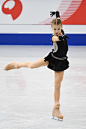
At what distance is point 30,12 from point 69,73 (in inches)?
211

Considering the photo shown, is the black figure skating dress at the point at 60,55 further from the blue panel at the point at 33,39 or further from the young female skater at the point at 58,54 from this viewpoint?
the blue panel at the point at 33,39

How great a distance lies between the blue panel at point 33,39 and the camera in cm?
887

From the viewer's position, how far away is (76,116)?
7.07 feet

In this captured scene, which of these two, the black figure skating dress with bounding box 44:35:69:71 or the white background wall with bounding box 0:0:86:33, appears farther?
the white background wall with bounding box 0:0:86:33

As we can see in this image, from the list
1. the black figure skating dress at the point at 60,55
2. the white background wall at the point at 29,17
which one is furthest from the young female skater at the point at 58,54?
the white background wall at the point at 29,17

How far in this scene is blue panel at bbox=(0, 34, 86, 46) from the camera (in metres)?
8.87

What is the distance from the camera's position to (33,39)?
29.3 ft

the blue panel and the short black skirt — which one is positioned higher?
the short black skirt

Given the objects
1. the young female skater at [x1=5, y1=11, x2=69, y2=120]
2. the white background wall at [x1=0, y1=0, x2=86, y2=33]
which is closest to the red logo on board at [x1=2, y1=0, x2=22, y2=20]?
the white background wall at [x1=0, y1=0, x2=86, y2=33]

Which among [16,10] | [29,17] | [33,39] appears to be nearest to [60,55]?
[33,39]

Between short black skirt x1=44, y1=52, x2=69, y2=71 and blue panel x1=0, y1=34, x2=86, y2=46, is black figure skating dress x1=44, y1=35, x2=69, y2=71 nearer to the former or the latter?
short black skirt x1=44, y1=52, x2=69, y2=71

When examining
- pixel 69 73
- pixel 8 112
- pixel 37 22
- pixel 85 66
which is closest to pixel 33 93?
pixel 8 112

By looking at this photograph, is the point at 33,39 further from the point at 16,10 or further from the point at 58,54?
the point at 58,54

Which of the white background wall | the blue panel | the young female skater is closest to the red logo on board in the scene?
the white background wall
